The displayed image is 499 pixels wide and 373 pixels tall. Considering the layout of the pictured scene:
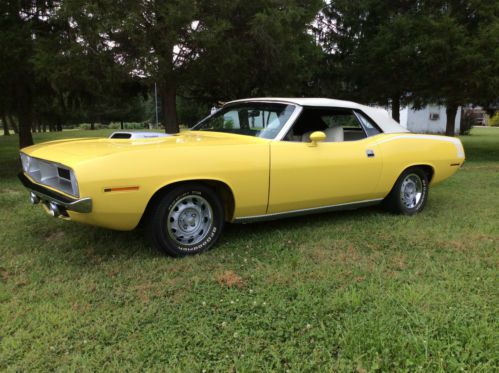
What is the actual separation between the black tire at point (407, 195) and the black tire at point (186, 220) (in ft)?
7.73

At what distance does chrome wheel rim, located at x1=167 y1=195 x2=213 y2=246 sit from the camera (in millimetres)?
3715

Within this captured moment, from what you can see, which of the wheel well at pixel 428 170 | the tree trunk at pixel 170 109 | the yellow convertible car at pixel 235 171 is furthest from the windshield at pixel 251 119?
the tree trunk at pixel 170 109

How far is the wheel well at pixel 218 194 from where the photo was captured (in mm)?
3625

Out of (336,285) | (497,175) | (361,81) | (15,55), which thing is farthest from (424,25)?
(336,285)

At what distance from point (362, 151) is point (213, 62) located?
16.4 ft

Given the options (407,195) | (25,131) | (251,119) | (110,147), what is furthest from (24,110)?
(407,195)

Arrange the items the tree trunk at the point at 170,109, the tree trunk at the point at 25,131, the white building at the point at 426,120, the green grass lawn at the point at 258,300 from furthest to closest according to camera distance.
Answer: the white building at the point at 426,120, the tree trunk at the point at 25,131, the tree trunk at the point at 170,109, the green grass lawn at the point at 258,300

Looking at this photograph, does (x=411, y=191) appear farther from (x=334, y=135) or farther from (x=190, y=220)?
(x=190, y=220)

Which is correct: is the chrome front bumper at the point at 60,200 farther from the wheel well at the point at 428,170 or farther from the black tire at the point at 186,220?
the wheel well at the point at 428,170

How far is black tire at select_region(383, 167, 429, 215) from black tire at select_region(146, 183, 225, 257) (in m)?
2.36

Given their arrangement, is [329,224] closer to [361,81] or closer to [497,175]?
[497,175]

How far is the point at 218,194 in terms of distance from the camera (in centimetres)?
396

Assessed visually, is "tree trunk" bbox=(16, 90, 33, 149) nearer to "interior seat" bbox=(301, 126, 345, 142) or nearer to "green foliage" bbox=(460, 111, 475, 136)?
"interior seat" bbox=(301, 126, 345, 142)

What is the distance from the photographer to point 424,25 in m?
12.1
